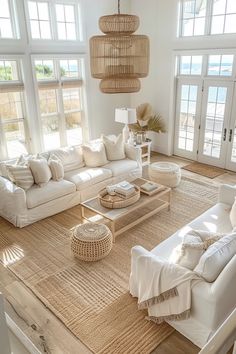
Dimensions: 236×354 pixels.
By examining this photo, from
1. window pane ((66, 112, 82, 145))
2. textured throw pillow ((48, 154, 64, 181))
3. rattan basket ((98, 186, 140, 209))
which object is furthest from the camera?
window pane ((66, 112, 82, 145))

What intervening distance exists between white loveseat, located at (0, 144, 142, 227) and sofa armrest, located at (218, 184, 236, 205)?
7.07 feet

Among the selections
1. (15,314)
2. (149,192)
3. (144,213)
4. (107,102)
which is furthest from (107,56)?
(107,102)

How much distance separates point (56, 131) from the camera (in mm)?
6855

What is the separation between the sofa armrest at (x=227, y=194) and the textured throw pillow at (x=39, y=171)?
2.79 m

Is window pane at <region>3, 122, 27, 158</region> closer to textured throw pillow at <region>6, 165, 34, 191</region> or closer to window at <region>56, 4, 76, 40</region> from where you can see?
textured throw pillow at <region>6, 165, 34, 191</region>

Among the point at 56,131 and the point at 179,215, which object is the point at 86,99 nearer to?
the point at 56,131

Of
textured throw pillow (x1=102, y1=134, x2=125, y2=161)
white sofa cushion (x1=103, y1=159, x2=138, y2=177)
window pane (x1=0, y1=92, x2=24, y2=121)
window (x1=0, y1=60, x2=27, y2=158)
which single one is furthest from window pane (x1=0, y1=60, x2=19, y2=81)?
white sofa cushion (x1=103, y1=159, x2=138, y2=177)

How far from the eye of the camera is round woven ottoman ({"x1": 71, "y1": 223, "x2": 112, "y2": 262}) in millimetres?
3818

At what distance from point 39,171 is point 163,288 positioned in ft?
9.98

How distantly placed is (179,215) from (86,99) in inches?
145

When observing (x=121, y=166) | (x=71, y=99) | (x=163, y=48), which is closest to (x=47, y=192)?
(x=121, y=166)

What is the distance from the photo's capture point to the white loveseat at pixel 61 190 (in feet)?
15.3

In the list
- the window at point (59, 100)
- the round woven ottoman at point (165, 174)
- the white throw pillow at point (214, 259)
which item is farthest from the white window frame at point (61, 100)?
the white throw pillow at point (214, 259)

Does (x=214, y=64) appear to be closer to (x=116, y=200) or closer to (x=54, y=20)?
(x=54, y=20)
